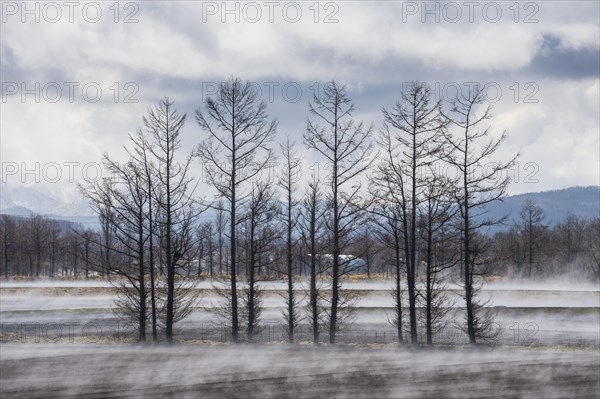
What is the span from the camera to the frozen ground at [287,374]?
41.8ft

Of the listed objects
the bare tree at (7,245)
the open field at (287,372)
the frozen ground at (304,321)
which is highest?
the bare tree at (7,245)

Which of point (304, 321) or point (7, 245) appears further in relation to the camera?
point (7, 245)

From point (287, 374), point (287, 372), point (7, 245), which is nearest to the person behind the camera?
point (287, 374)

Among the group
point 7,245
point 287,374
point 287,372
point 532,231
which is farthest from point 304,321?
point 7,245

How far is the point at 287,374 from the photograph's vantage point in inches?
552

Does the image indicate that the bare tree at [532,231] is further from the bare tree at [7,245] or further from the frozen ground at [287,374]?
the bare tree at [7,245]

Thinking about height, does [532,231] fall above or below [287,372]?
above

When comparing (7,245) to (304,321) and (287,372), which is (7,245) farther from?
(287,372)

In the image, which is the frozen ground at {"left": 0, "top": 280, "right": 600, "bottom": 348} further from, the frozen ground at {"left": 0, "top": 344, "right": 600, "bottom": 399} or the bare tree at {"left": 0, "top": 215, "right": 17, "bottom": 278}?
the bare tree at {"left": 0, "top": 215, "right": 17, "bottom": 278}

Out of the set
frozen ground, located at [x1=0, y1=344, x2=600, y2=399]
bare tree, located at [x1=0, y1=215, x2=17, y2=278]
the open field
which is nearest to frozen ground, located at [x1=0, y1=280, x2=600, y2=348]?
the open field

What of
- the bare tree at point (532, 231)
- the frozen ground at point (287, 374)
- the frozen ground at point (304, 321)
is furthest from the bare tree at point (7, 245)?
the frozen ground at point (287, 374)

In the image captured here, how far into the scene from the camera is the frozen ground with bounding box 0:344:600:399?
12.7 metres

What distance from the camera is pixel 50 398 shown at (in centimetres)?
1187

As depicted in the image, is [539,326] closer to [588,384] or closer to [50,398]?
[588,384]
